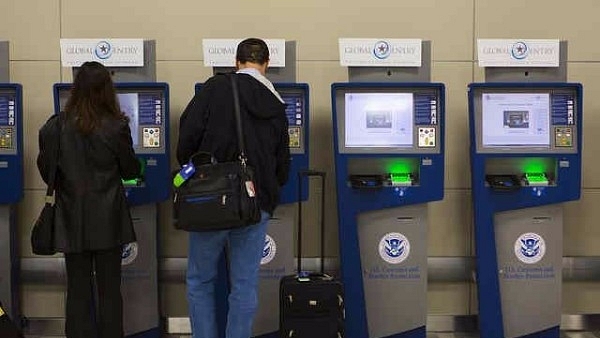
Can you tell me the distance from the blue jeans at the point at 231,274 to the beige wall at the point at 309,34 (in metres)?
0.98

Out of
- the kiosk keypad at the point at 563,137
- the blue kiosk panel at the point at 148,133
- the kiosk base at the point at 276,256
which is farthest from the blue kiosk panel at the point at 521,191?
the blue kiosk panel at the point at 148,133

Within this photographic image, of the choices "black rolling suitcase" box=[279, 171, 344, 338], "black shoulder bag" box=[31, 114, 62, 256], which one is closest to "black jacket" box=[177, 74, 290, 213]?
"black rolling suitcase" box=[279, 171, 344, 338]

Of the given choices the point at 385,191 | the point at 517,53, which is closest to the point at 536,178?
the point at 517,53

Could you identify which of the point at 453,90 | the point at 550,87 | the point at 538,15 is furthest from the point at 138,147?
the point at 538,15

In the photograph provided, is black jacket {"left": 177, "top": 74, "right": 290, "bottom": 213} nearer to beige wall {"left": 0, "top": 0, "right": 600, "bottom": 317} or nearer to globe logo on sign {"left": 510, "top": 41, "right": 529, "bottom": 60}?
beige wall {"left": 0, "top": 0, "right": 600, "bottom": 317}

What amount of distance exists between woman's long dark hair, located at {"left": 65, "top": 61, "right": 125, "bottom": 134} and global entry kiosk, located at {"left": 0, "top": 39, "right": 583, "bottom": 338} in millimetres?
368

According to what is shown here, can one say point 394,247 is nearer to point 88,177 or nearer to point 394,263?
point 394,263

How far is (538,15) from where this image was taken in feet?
14.5

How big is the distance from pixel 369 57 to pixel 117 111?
1314 millimetres

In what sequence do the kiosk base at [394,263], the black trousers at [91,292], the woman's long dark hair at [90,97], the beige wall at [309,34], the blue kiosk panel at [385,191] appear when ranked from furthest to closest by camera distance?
the beige wall at [309,34]
the kiosk base at [394,263]
the blue kiosk panel at [385,191]
the black trousers at [91,292]
the woman's long dark hair at [90,97]

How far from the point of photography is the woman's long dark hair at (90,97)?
134 inches

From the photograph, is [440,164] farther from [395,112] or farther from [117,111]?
[117,111]

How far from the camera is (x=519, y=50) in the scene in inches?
153

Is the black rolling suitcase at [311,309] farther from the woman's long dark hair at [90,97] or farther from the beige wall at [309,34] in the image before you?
the woman's long dark hair at [90,97]
